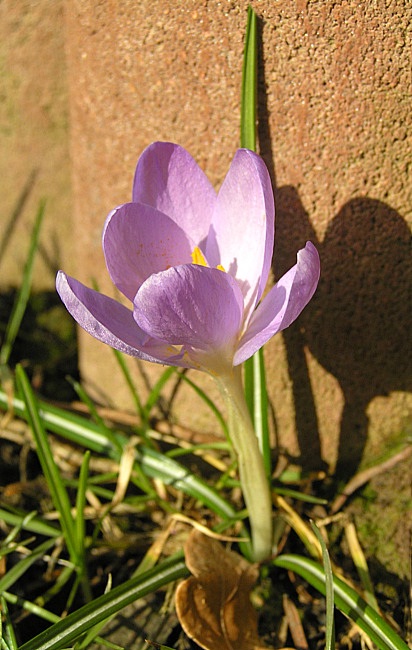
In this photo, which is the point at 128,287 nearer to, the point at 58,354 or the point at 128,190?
the point at 128,190

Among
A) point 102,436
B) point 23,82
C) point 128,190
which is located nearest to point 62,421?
point 102,436

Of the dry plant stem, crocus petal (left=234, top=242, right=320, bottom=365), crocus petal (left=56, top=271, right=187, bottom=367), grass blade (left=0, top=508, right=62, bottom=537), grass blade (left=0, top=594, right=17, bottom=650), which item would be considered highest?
crocus petal (left=234, top=242, right=320, bottom=365)

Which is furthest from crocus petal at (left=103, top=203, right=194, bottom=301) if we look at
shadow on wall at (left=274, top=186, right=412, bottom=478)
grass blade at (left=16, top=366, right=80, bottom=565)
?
grass blade at (left=16, top=366, right=80, bottom=565)

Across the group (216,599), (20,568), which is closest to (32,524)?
(20,568)

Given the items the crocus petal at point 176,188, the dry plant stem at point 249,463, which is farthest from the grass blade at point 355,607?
the crocus petal at point 176,188

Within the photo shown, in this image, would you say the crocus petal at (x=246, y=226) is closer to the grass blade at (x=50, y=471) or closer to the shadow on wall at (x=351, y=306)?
the shadow on wall at (x=351, y=306)

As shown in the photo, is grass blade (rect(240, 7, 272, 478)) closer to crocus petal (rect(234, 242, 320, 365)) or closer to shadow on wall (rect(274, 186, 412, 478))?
shadow on wall (rect(274, 186, 412, 478))

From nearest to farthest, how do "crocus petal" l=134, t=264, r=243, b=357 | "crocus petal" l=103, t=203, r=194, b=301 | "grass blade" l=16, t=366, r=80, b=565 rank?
"crocus petal" l=134, t=264, r=243, b=357
"crocus petal" l=103, t=203, r=194, b=301
"grass blade" l=16, t=366, r=80, b=565
